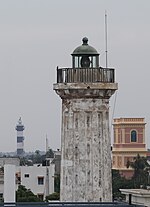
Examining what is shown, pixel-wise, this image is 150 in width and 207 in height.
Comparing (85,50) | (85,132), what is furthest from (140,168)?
(85,132)

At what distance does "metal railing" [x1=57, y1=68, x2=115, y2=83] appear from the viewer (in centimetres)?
2347

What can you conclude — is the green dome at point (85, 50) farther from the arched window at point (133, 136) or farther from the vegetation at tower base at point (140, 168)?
the arched window at point (133, 136)

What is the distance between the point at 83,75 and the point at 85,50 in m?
0.81

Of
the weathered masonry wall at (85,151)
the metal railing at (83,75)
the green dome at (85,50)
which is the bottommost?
the weathered masonry wall at (85,151)

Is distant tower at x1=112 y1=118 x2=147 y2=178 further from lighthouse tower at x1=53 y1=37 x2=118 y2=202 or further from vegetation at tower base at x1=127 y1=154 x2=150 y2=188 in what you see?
lighthouse tower at x1=53 y1=37 x2=118 y2=202

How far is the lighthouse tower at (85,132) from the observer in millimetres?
23016

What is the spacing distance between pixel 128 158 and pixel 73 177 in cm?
11313

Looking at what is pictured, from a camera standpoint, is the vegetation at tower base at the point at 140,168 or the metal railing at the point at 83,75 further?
the vegetation at tower base at the point at 140,168

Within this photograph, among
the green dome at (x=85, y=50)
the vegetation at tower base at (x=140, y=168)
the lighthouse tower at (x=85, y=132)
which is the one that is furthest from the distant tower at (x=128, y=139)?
the lighthouse tower at (x=85, y=132)

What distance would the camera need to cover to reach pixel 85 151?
23.1 metres

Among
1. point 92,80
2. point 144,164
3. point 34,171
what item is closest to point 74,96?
point 92,80

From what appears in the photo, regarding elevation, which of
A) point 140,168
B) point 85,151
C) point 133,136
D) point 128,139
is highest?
point 133,136

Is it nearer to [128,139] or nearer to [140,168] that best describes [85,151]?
[140,168]

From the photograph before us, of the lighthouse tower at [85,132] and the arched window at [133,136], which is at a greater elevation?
the arched window at [133,136]
